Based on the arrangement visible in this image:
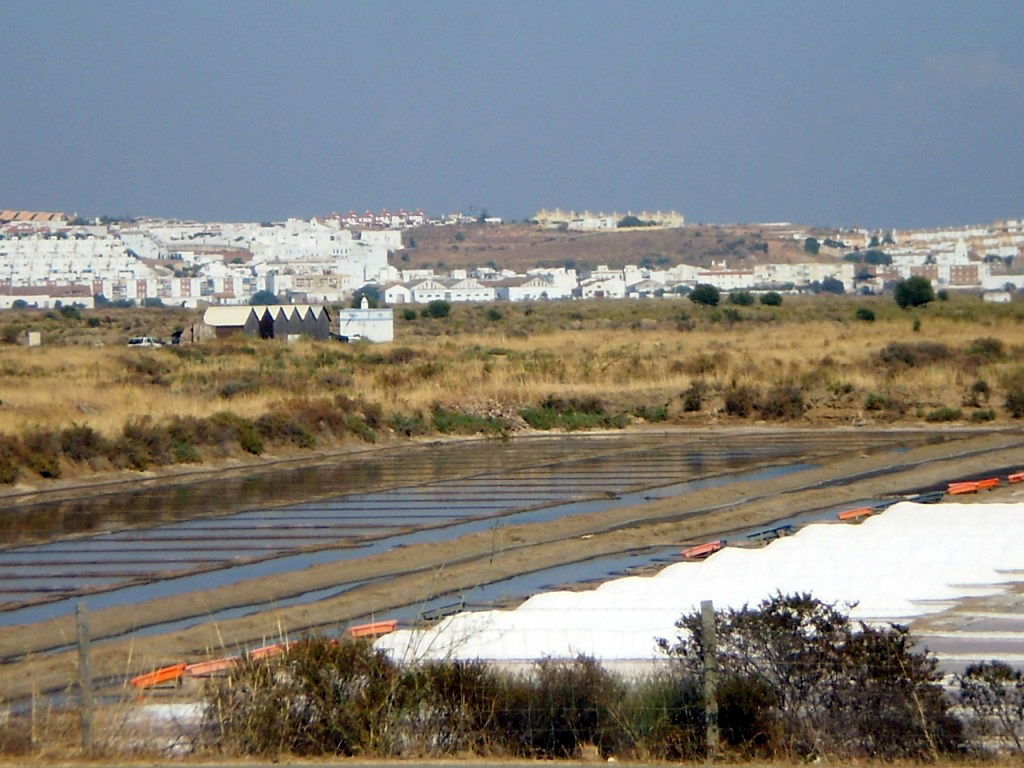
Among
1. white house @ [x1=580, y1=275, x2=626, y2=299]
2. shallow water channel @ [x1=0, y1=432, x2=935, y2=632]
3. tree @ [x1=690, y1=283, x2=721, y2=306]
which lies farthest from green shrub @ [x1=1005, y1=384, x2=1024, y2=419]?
white house @ [x1=580, y1=275, x2=626, y2=299]

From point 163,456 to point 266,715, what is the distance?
1974 centimetres

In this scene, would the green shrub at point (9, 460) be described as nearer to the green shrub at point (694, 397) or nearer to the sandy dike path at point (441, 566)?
the sandy dike path at point (441, 566)

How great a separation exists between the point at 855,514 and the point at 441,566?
696 cm

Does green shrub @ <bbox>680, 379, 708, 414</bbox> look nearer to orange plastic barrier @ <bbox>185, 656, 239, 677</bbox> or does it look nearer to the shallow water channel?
the shallow water channel

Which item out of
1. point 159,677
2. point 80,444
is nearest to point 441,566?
point 159,677

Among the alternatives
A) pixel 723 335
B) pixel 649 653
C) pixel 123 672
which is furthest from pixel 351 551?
pixel 723 335

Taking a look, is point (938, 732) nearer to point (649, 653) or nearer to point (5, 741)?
point (649, 653)

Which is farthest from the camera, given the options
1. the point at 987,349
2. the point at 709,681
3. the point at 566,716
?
the point at 987,349

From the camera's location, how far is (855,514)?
703 inches

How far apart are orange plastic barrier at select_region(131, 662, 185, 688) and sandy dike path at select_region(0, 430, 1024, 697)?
0.50 ft

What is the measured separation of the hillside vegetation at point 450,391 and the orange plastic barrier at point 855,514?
14.0 meters

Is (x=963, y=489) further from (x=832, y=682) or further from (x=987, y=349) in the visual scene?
(x=987, y=349)

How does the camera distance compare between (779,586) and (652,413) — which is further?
(652,413)

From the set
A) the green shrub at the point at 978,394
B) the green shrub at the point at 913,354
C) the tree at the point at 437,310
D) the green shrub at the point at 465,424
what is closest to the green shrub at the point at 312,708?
the green shrub at the point at 465,424
